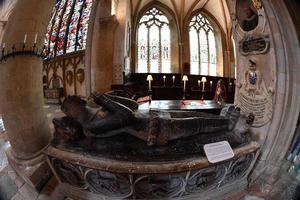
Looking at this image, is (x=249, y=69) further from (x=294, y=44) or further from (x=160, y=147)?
(x=160, y=147)

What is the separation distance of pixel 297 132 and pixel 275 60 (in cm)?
39

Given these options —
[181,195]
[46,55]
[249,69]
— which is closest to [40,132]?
[46,55]

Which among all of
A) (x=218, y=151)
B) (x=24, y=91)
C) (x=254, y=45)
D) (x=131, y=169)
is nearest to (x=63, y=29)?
(x=24, y=91)

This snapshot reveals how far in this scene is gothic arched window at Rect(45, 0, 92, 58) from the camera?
79 cm

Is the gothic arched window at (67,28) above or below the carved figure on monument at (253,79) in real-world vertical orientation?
above

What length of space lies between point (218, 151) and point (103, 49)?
2.02 ft

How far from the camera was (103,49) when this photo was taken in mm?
816

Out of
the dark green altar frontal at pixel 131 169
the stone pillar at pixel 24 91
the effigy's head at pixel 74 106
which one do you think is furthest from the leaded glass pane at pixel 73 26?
the dark green altar frontal at pixel 131 169

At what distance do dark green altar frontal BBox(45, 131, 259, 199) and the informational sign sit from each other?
0.02 metres

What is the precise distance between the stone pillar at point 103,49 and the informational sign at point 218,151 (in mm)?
465

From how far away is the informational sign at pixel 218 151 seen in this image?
2.43ft

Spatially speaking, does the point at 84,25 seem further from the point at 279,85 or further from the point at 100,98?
the point at 279,85

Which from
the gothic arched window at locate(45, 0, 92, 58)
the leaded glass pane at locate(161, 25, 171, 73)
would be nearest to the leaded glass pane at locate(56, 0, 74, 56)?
the gothic arched window at locate(45, 0, 92, 58)

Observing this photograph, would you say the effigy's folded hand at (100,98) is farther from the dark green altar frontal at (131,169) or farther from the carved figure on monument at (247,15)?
the carved figure on monument at (247,15)
